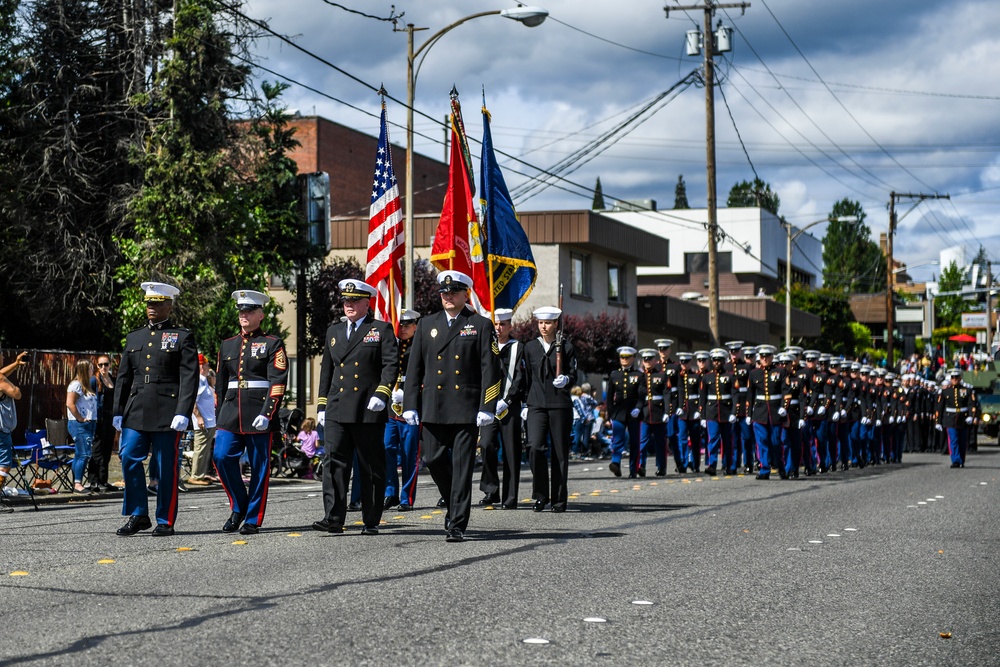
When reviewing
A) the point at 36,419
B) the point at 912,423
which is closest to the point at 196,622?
the point at 36,419

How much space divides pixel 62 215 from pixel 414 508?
16921 millimetres

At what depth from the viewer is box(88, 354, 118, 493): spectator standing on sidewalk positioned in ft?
53.1

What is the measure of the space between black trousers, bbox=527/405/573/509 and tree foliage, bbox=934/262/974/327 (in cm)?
8987

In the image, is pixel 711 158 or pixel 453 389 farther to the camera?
pixel 711 158

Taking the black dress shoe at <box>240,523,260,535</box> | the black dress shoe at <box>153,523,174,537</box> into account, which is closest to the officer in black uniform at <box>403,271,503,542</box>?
the black dress shoe at <box>240,523,260,535</box>

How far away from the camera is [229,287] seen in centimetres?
2625

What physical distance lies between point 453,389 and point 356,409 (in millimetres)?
756

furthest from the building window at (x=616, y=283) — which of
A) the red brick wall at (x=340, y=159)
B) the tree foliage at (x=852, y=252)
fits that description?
the tree foliage at (x=852, y=252)

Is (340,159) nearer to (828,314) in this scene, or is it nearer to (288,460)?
(828,314)

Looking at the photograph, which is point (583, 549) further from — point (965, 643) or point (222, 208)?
point (222, 208)

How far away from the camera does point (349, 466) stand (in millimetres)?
10328

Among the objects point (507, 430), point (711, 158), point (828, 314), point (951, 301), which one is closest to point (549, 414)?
point (507, 430)

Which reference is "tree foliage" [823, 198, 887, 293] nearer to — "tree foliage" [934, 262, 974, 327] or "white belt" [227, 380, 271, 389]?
"tree foliage" [934, 262, 974, 327]

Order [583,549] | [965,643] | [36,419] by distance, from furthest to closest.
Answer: [36,419] < [583,549] < [965,643]
